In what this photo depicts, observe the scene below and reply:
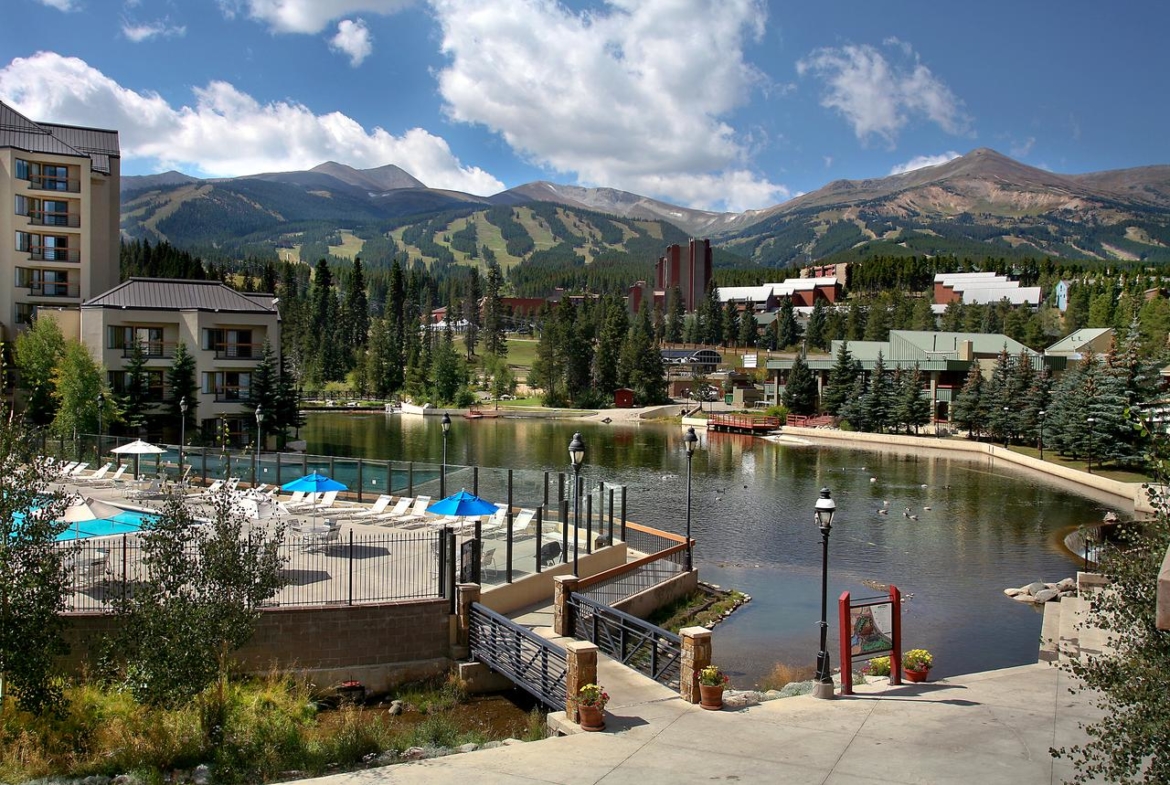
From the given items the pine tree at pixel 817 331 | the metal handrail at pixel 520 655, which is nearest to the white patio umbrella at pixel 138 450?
the metal handrail at pixel 520 655

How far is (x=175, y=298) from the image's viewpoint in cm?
4681

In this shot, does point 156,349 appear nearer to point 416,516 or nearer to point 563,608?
point 416,516

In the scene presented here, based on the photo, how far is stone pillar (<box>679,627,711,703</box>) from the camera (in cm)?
1373

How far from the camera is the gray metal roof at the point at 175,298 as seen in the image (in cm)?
4597

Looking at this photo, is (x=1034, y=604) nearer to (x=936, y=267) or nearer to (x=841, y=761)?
(x=841, y=761)

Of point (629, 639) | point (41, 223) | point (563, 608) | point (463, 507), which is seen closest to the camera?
point (629, 639)

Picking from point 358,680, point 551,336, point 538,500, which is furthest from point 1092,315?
point 358,680

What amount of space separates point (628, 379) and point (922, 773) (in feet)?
333

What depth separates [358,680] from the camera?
1725 cm

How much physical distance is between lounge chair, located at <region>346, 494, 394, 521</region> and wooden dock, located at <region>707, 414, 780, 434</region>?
60.7m

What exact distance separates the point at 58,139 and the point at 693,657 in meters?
52.8

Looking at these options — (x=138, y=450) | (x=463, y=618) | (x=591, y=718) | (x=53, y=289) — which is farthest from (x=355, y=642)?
(x=53, y=289)

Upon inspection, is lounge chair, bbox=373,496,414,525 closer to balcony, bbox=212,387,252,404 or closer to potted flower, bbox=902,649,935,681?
potted flower, bbox=902,649,935,681

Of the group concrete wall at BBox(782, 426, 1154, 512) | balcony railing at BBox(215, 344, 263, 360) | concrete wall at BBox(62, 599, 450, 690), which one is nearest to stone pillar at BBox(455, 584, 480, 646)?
concrete wall at BBox(62, 599, 450, 690)
